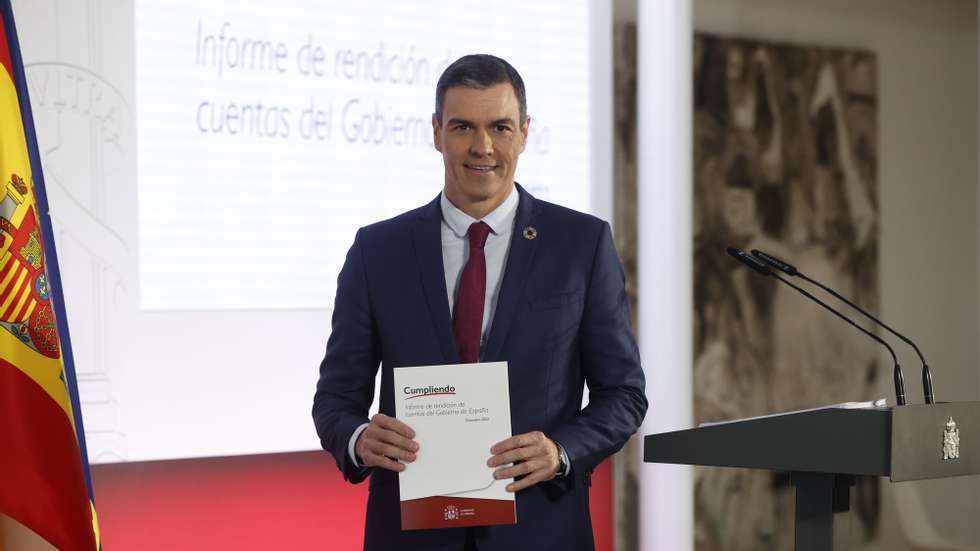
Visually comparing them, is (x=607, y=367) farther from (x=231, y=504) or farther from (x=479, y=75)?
(x=231, y=504)

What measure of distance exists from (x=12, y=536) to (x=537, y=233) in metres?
1.37

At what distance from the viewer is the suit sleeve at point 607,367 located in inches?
72.0

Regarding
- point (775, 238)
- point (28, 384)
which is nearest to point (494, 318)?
point (28, 384)

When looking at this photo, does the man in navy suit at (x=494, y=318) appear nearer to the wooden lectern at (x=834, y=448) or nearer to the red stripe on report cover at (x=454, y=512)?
the red stripe on report cover at (x=454, y=512)

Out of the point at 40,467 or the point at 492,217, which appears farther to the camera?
the point at 40,467

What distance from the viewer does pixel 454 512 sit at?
5.57 ft

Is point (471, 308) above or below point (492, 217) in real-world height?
below

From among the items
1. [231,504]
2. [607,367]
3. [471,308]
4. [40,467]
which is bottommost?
[231,504]

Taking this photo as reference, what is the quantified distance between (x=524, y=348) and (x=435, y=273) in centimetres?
21

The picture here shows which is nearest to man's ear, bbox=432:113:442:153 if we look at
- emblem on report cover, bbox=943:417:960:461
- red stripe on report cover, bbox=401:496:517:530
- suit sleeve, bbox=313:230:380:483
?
suit sleeve, bbox=313:230:380:483

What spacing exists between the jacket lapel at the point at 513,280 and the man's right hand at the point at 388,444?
22 cm

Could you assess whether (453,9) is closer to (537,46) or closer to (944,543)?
(537,46)

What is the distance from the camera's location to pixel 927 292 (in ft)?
15.9

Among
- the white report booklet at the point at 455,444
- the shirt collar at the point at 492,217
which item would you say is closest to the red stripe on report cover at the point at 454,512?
the white report booklet at the point at 455,444
